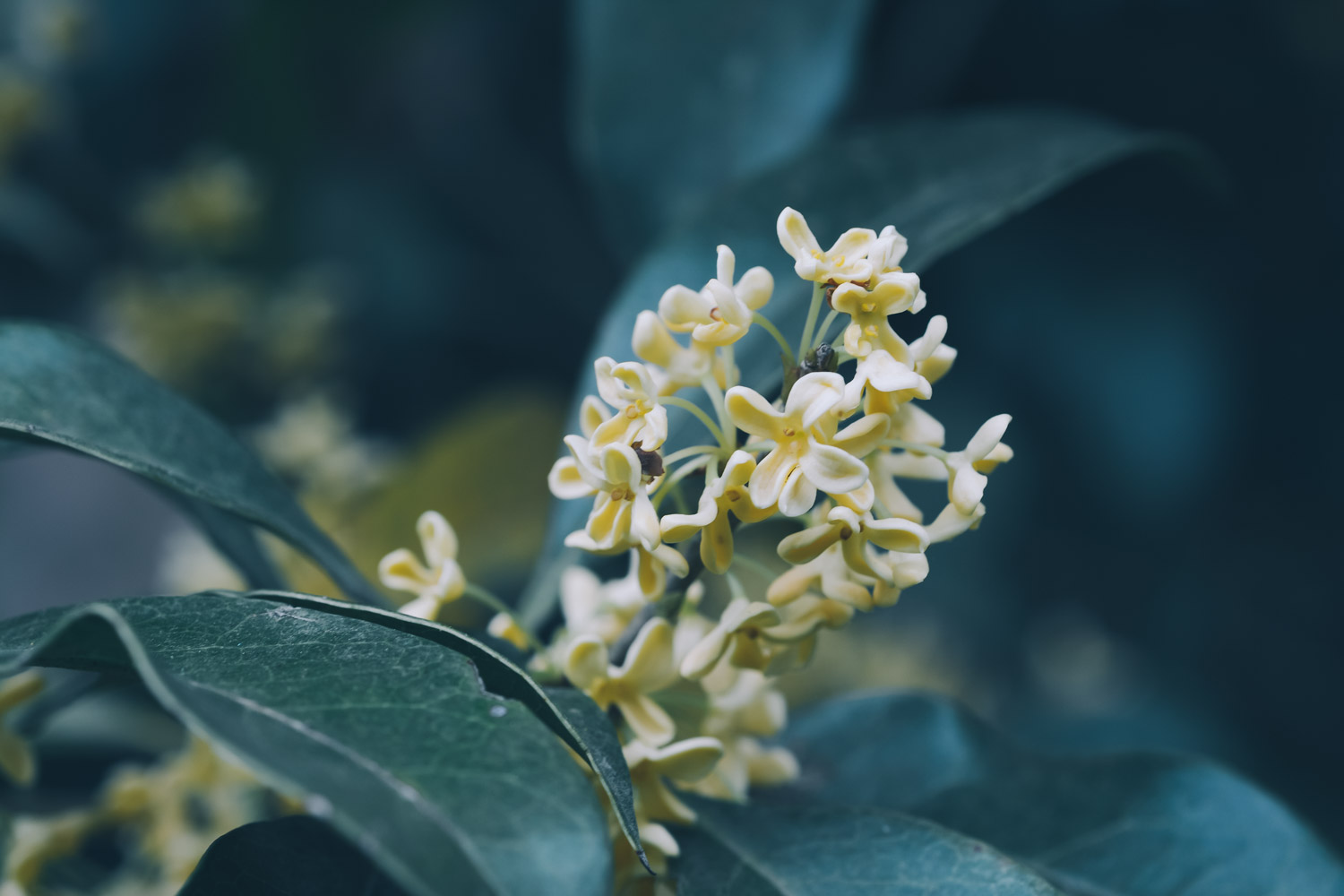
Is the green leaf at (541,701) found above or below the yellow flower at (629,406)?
below

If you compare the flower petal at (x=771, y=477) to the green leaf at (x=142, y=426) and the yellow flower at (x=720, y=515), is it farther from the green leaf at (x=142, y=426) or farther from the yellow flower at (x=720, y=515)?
the green leaf at (x=142, y=426)

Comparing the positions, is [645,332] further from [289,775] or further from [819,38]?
[819,38]

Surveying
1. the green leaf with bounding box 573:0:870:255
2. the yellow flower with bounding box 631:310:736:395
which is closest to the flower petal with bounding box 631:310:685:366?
the yellow flower with bounding box 631:310:736:395

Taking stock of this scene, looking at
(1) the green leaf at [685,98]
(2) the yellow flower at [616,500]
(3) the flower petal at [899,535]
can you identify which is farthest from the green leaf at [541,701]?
(1) the green leaf at [685,98]

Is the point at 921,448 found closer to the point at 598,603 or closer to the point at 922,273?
the point at 598,603

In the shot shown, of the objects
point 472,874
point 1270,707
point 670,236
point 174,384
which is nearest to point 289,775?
point 472,874

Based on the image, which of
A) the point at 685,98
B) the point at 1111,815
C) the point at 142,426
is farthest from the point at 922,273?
the point at 142,426
